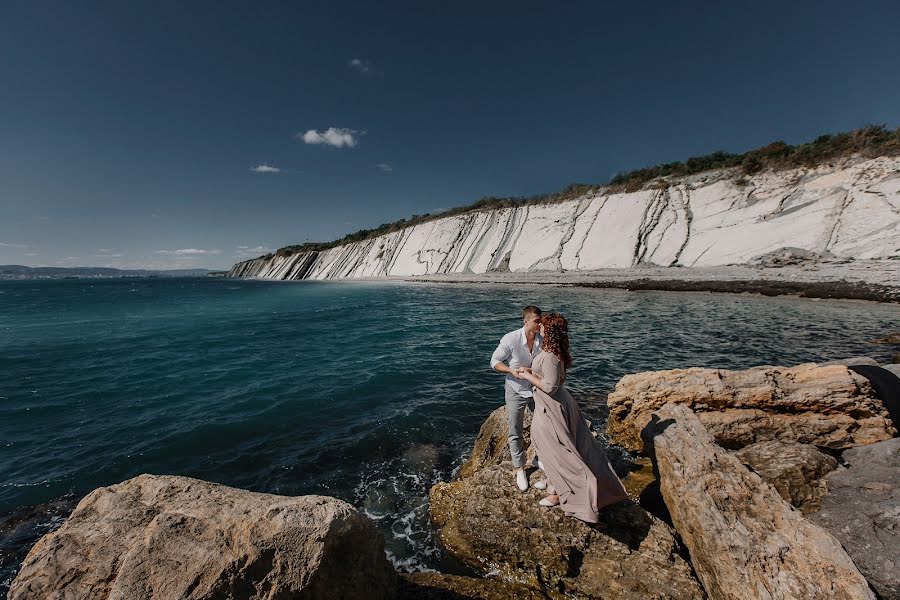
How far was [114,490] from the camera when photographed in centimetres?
289

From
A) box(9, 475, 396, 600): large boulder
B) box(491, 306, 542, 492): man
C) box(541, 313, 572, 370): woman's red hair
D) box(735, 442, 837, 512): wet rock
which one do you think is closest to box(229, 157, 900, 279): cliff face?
box(735, 442, 837, 512): wet rock

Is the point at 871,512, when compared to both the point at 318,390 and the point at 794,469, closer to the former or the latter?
the point at 794,469

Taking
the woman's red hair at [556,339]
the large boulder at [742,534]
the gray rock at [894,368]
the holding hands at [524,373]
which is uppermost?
the woman's red hair at [556,339]

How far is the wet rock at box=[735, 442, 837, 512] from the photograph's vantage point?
12.7ft

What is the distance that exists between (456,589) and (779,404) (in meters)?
5.34

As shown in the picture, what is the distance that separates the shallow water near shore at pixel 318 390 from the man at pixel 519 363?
1.60m

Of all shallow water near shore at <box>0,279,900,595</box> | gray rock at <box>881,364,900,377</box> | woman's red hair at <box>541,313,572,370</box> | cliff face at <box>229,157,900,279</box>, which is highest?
cliff face at <box>229,157,900,279</box>

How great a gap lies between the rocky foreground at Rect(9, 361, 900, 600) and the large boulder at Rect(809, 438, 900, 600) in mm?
15

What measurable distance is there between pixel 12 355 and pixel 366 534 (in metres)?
20.2

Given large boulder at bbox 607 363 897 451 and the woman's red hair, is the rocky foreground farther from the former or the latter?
the woman's red hair

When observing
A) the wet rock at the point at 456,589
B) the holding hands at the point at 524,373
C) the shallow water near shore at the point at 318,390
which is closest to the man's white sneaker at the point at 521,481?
the wet rock at the point at 456,589

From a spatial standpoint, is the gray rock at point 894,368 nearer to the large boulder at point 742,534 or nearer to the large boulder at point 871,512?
the large boulder at point 871,512

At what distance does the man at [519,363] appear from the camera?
425 centimetres

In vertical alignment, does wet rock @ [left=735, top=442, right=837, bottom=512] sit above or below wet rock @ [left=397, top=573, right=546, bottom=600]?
above
